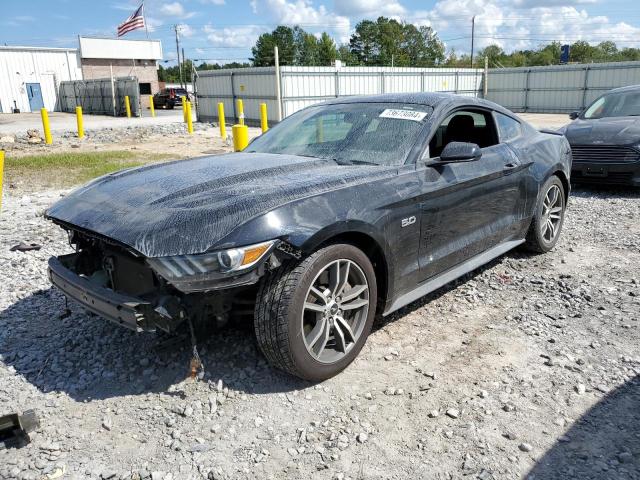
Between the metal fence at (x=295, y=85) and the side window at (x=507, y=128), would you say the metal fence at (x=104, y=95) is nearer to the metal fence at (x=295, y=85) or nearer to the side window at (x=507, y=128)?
the metal fence at (x=295, y=85)

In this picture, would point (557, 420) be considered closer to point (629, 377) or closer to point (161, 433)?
point (629, 377)

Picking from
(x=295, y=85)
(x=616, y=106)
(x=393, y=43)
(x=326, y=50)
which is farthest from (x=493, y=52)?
(x=616, y=106)

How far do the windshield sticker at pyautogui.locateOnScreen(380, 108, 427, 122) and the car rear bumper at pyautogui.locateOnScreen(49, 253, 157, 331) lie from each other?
2214 millimetres

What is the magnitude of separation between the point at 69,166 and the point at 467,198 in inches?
412

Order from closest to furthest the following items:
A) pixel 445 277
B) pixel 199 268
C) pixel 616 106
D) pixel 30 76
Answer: pixel 199 268 → pixel 445 277 → pixel 616 106 → pixel 30 76

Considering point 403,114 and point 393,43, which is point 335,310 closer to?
point 403,114

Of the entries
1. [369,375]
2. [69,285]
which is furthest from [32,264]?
[369,375]

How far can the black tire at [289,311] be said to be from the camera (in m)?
2.77

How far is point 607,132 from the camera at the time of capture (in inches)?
315

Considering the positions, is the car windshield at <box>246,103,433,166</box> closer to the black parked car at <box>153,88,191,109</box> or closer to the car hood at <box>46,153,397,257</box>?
the car hood at <box>46,153,397,257</box>

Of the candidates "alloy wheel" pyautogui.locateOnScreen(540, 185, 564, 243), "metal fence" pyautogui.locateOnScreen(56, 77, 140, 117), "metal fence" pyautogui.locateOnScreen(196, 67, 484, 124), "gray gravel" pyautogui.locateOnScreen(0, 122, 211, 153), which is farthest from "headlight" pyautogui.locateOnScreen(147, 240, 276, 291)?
"metal fence" pyautogui.locateOnScreen(56, 77, 140, 117)

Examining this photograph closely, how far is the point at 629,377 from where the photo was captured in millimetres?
3129

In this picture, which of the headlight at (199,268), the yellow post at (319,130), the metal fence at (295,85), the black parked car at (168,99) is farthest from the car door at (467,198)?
the black parked car at (168,99)

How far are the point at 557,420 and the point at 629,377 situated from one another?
0.71 metres
